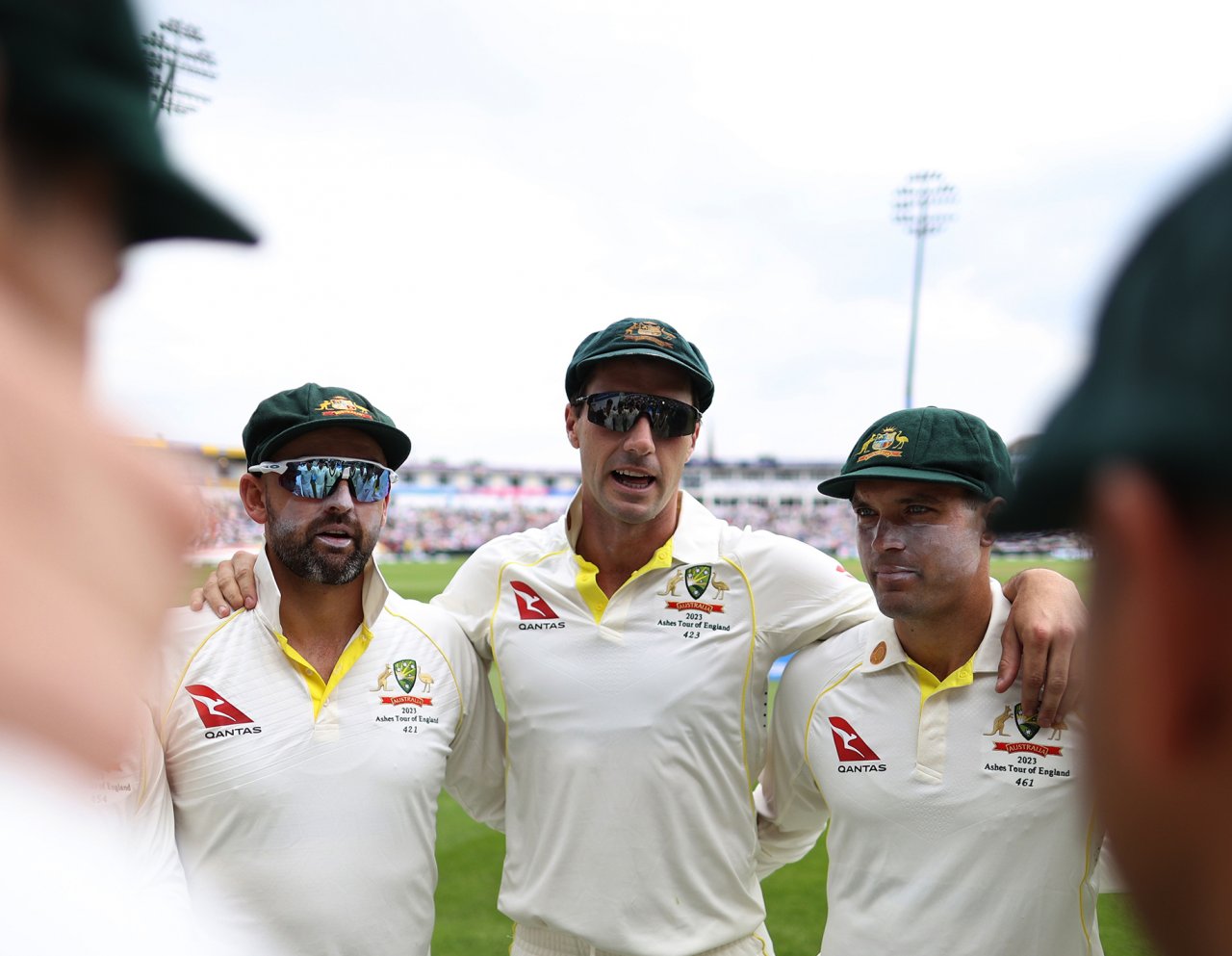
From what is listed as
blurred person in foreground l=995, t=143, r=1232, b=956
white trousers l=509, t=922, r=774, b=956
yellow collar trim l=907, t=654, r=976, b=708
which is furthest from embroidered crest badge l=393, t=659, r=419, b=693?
blurred person in foreground l=995, t=143, r=1232, b=956

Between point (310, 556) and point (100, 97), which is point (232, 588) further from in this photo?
point (100, 97)

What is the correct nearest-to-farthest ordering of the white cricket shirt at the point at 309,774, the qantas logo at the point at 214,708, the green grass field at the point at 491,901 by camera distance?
the white cricket shirt at the point at 309,774 → the qantas logo at the point at 214,708 → the green grass field at the point at 491,901

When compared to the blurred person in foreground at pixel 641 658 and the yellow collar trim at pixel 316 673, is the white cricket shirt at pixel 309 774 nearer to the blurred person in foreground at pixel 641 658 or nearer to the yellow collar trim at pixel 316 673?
the yellow collar trim at pixel 316 673

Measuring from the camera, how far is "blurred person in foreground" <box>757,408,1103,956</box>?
102 inches

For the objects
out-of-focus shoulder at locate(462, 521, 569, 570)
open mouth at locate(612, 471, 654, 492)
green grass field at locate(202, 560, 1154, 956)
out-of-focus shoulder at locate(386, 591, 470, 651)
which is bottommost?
green grass field at locate(202, 560, 1154, 956)

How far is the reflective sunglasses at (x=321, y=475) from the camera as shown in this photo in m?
3.23

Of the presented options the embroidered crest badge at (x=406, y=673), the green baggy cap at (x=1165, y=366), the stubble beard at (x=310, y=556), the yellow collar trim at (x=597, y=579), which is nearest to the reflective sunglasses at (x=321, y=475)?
the stubble beard at (x=310, y=556)

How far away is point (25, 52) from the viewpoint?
47 cm

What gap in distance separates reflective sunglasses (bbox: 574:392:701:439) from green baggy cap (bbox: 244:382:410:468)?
80cm

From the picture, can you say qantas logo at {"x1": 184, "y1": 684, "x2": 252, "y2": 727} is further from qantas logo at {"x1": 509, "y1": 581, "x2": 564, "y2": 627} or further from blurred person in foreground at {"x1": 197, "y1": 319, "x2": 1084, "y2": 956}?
qantas logo at {"x1": 509, "y1": 581, "x2": 564, "y2": 627}

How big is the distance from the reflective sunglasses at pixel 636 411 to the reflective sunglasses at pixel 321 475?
915mm

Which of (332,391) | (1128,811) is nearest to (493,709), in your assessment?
(332,391)

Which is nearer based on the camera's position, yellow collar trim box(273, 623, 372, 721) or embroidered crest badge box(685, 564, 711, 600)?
yellow collar trim box(273, 623, 372, 721)

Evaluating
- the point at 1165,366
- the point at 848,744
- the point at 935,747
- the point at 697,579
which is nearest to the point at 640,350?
the point at 697,579
